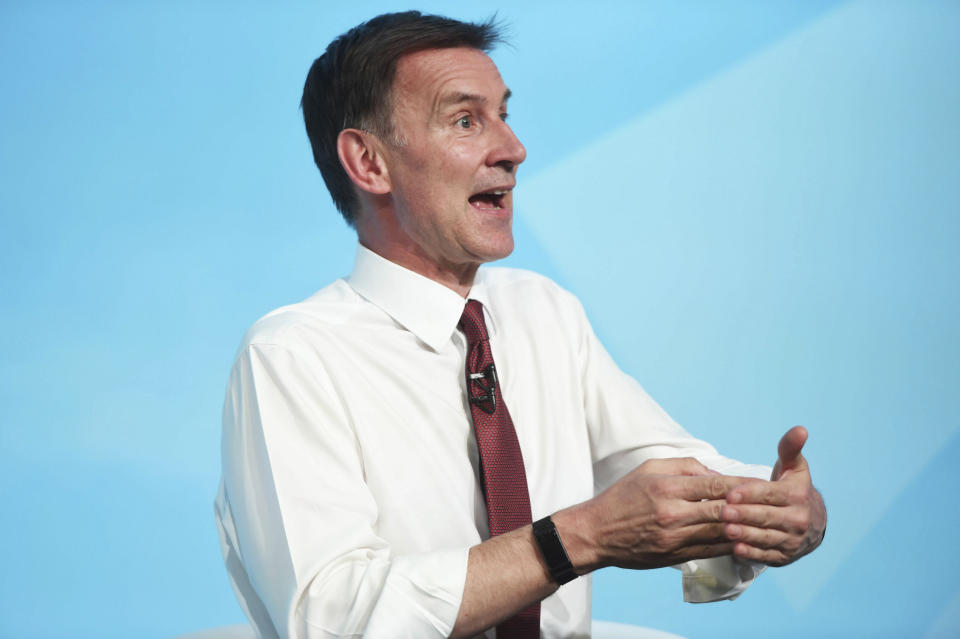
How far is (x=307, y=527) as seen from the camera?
4.17ft

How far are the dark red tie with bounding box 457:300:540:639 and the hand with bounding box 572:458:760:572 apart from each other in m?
0.24

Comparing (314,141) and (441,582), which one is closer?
(441,582)

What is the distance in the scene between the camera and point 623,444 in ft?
5.65

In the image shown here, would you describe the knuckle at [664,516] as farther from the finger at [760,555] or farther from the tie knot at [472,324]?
the tie knot at [472,324]

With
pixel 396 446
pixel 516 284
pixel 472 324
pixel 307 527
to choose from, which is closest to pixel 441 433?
pixel 396 446

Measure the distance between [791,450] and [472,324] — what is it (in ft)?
1.75

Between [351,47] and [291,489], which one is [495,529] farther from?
[351,47]

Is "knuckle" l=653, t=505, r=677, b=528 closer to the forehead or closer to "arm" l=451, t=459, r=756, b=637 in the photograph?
"arm" l=451, t=459, r=756, b=637

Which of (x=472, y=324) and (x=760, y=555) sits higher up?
(x=472, y=324)

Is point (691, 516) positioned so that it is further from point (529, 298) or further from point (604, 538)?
point (529, 298)

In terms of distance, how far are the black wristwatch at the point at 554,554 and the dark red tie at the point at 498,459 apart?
23 cm

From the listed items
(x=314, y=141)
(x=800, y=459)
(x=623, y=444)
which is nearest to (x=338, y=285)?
(x=314, y=141)

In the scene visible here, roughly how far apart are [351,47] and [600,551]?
952 mm

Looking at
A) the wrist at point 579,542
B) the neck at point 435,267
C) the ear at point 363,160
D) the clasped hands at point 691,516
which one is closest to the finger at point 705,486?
the clasped hands at point 691,516
